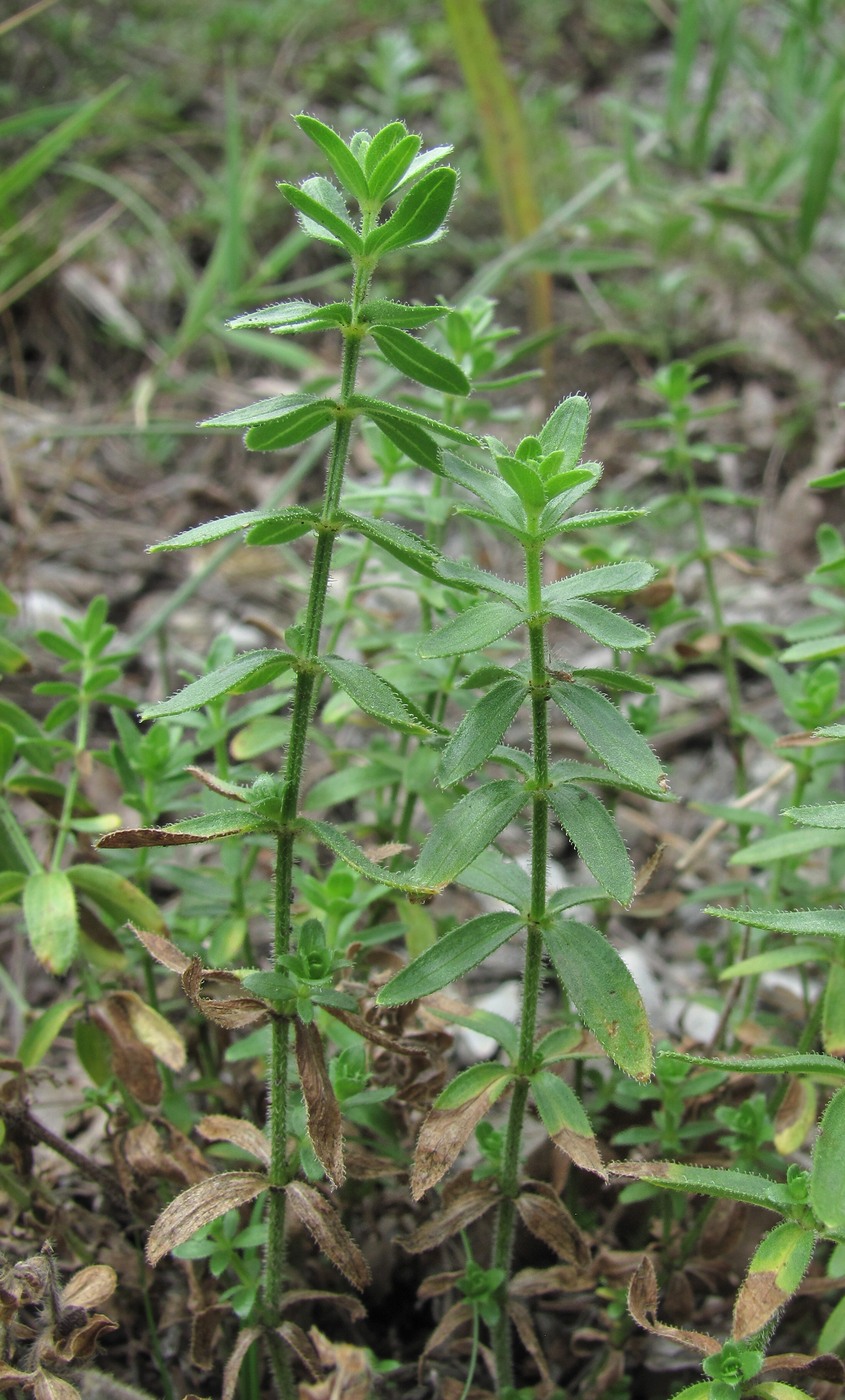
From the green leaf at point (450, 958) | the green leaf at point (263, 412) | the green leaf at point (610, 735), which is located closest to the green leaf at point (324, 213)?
the green leaf at point (263, 412)

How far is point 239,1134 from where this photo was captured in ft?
4.86

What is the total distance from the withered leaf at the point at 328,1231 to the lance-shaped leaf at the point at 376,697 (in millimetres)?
587

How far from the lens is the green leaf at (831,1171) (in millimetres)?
1105

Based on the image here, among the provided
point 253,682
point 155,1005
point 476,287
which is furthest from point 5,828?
point 476,287

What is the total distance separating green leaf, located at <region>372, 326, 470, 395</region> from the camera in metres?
1.23

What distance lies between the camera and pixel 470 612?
4.19 feet

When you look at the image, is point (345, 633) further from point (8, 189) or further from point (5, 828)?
point (5, 828)

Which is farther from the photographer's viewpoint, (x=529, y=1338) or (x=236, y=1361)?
(x=529, y=1338)

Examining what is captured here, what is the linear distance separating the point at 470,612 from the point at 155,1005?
923mm

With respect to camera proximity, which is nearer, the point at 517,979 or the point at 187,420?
the point at 517,979

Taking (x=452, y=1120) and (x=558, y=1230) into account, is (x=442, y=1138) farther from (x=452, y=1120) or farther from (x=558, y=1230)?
(x=558, y=1230)

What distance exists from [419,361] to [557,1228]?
1.07 meters

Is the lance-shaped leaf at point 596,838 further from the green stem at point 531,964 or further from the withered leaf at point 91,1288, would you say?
the withered leaf at point 91,1288

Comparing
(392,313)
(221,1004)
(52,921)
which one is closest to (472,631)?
(392,313)
